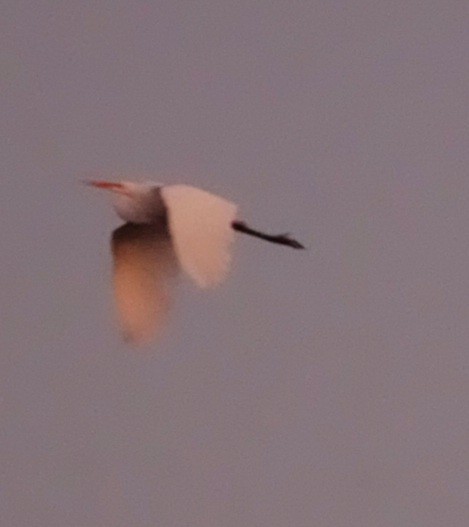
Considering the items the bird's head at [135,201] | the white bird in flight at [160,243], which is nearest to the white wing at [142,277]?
the white bird in flight at [160,243]

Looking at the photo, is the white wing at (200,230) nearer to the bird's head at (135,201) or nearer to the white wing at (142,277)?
the bird's head at (135,201)

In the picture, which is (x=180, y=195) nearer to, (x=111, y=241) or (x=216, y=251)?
(x=216, y=251)

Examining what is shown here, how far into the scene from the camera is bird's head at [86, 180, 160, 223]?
155 cm

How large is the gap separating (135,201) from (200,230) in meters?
0.23

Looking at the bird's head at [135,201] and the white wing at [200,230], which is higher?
the bird's head at [135,201]

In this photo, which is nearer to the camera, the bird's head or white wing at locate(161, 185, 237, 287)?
A: white wing at locate(161, 185, 237, 287)

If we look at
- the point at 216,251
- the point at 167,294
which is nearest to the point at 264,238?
the point at 167,294

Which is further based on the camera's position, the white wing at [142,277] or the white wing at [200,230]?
the white wing at [142,277]

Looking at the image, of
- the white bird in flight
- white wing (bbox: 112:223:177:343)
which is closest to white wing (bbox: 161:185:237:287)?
the white bird in flight

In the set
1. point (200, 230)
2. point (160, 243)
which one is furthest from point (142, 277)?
point (200, 230)

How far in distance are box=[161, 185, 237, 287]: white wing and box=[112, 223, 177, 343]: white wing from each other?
0.19 metres

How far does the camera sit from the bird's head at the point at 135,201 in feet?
5.08

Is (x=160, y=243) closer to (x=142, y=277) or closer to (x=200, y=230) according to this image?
(x=142, y=277)

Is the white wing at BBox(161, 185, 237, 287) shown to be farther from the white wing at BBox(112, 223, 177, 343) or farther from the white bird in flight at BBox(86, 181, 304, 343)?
the white wing at BBox(112, 223, 177, 343)
